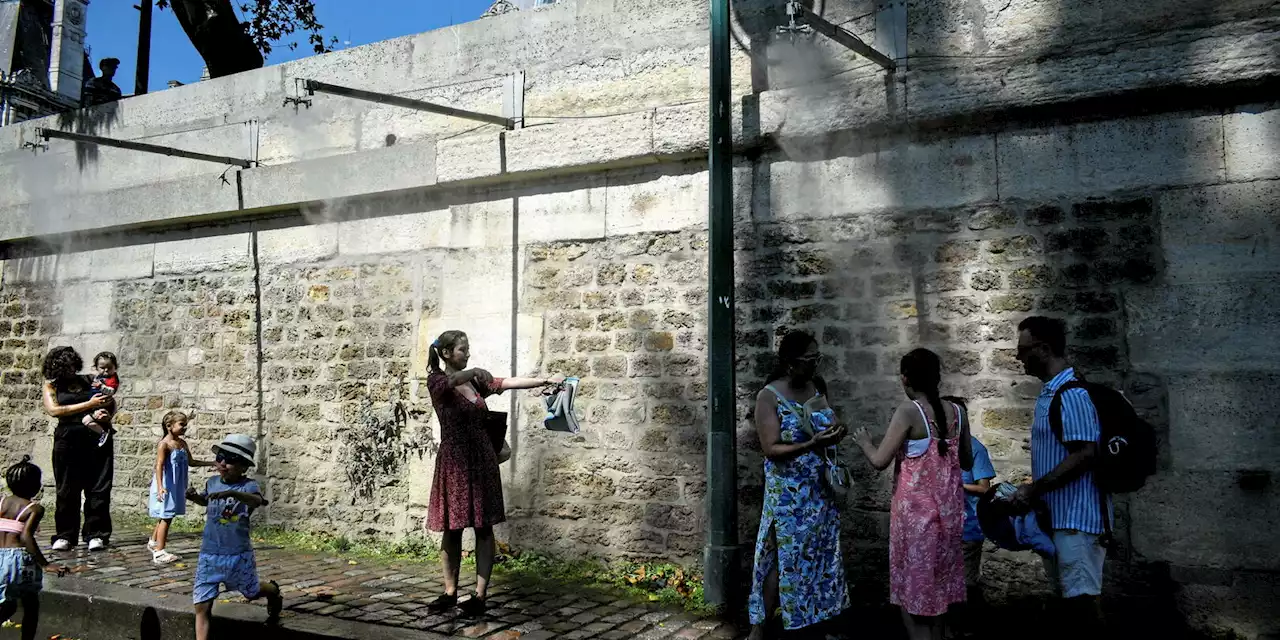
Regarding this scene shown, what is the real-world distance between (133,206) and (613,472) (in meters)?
5.57

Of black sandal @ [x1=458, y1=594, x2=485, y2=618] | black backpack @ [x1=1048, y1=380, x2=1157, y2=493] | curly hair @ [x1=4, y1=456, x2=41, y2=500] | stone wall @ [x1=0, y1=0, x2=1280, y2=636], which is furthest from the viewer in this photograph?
black sandal @ [x1=458, y1=594, x2=485, y2=618]

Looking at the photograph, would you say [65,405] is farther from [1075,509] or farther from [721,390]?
[1075,509]

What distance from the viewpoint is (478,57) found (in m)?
6.95

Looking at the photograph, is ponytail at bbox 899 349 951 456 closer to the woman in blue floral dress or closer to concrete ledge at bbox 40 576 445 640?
the woman in blue floral dress

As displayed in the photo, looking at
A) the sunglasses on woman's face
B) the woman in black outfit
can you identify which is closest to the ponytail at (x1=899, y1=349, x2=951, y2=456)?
the sunglasses on woman's face

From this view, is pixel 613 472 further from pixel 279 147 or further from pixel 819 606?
pixel 279 147

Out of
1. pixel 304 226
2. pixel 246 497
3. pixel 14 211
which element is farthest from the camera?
pixel 14 211

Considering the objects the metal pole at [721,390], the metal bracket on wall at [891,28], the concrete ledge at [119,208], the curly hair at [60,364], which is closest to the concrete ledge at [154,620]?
the metal pole at [721,390]

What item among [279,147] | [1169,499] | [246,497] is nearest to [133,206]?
[279,147]

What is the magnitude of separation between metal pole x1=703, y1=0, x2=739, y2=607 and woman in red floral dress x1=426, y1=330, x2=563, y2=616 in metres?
1.09

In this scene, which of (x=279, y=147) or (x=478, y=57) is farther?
(x=279, y=147)

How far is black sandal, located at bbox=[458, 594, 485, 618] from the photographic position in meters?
4.94

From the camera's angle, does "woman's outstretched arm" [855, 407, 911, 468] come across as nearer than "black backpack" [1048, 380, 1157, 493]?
No

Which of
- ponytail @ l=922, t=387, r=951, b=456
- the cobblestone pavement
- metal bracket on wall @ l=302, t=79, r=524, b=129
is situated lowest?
the cobblestone pavement
